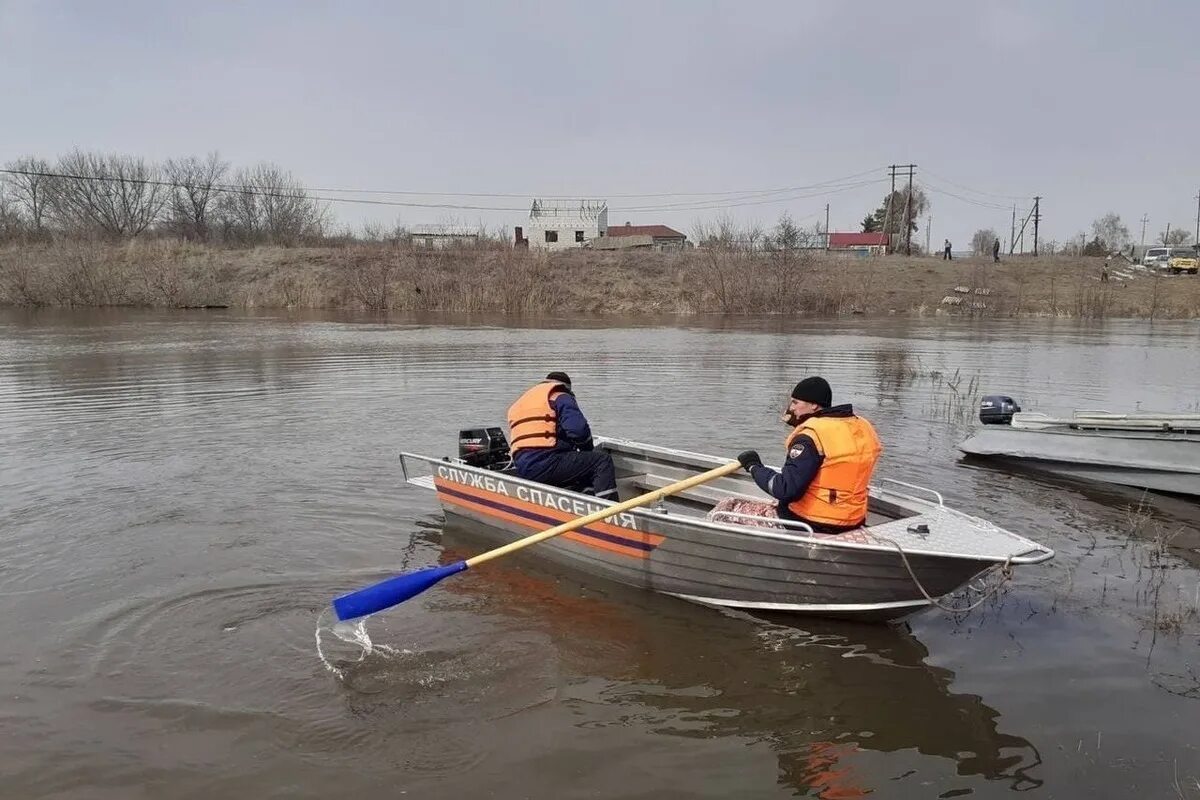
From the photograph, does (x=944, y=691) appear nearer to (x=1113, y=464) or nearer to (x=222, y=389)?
(x=1113, y=464)

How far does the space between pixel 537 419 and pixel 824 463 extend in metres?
2.58

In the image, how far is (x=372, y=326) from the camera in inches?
1220

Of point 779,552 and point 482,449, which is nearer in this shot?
point 779,552

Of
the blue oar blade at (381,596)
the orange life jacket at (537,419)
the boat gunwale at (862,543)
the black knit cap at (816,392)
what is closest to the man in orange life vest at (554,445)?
the orange life jacket at (537,419)

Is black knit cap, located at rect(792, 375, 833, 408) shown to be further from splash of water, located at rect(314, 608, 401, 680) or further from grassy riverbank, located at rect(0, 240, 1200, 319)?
grassy riverbank, located at rect(0, 240, 1200, 319)

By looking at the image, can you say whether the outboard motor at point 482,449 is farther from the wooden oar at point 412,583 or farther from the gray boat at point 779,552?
the wooden oar at point 412,583

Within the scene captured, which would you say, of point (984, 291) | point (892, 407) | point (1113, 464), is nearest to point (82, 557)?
point (1113, 464)

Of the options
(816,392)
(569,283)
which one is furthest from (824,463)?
(569,283)

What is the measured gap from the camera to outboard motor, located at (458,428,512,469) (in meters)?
7.87

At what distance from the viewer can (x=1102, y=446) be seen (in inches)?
355

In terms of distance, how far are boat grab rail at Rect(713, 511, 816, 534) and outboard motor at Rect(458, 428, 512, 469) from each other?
2734 mm

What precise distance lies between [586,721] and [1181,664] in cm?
364

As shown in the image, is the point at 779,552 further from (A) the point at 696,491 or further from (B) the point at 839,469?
(A) the point at 696,491

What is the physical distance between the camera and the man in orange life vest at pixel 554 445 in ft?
22.5
